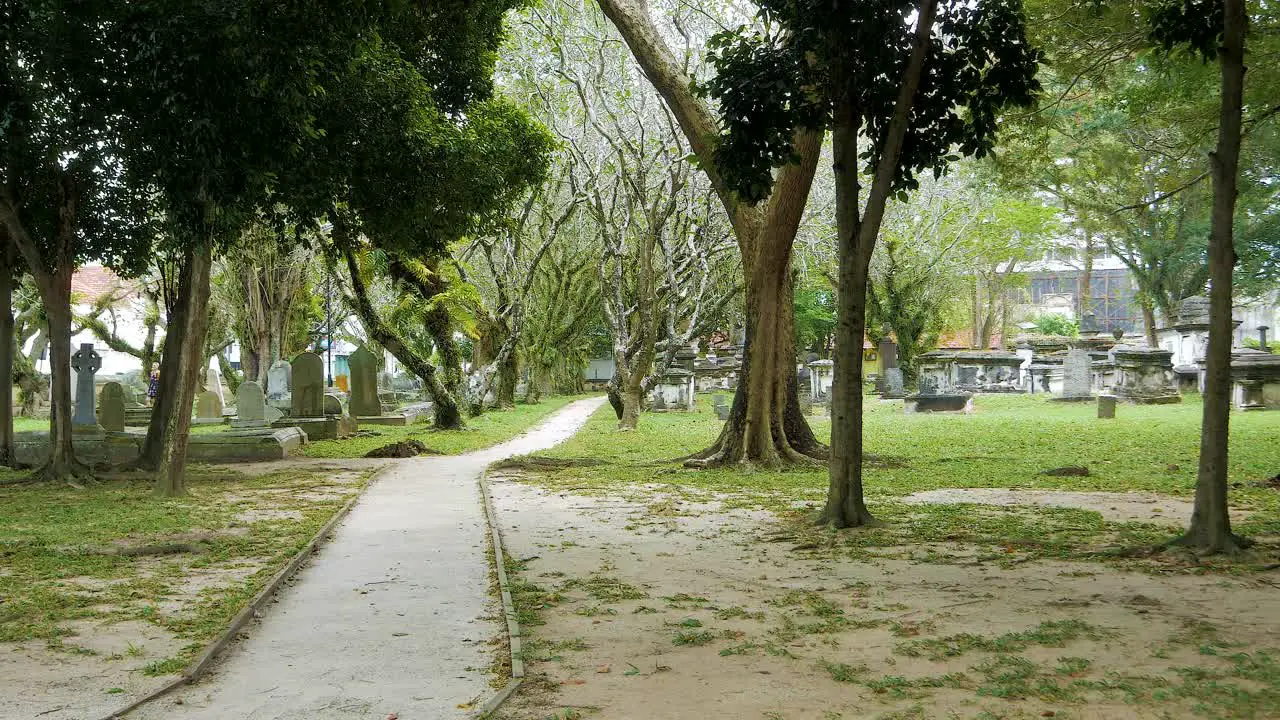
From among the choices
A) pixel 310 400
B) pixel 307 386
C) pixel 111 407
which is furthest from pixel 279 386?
pixel 111 407

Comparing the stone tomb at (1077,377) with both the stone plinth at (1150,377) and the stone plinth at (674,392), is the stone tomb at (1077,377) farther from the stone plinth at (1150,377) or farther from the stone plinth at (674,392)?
the stone plinth at (674,392)

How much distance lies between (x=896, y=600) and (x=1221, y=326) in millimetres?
3203

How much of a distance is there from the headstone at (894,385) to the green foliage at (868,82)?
26.2 metres

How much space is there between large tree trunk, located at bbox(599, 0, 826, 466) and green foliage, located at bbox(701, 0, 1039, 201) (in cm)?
377

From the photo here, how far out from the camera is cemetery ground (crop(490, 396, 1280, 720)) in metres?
4.49

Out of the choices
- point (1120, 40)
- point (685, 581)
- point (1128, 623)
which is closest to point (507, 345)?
point (1120, 40)

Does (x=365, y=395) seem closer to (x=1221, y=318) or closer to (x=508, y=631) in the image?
(x=508, y=631)

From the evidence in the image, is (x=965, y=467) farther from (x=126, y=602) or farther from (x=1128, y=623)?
(x=126, y=602)

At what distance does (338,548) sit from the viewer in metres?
8.69

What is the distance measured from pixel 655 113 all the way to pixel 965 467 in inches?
465

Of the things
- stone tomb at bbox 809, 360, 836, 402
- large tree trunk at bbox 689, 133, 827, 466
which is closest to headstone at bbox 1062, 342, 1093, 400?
stone tomb at bbox 809, 360, 836, 402

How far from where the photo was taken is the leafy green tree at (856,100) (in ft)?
29.2

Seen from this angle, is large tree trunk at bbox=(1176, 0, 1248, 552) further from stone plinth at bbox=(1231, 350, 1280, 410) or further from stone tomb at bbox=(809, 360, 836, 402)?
stone tomb at bbox=(809, 360, 836, 402)

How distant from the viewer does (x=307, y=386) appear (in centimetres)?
2161
